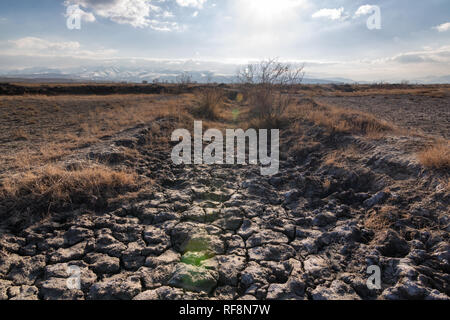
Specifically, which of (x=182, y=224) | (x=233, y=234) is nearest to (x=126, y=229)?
(x=182, y=224)

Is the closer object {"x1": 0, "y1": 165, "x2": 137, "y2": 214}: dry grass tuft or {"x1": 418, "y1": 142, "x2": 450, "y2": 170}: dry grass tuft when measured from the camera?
{"x1": 0, "y1": 165, "x2": 137, "y2": 214}: dry grass tuft

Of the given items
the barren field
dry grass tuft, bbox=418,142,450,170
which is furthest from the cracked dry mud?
dry grass tuft, bbox=418,142,450,170

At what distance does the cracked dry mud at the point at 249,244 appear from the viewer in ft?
6.97

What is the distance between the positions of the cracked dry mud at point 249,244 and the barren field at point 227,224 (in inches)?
0.5

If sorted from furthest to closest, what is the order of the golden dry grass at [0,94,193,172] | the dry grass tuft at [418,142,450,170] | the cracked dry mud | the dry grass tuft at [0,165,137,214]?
the golden dry grass at [0,94,193,172] → the dry grass tuft at [418,142,450,170] → the dry grass tuft at [0,165,137,214] → the cracked dry mud

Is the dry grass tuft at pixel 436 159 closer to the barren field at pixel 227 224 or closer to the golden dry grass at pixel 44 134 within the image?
the barren field at pixel 227 224

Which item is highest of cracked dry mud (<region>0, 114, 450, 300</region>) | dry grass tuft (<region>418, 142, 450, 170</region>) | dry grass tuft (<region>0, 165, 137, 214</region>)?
dry grass tuft (<region>418, 142, 450, 170</region>)

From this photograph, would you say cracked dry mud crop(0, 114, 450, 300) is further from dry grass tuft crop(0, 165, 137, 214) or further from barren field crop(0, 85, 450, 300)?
dry grass tuft crop(0, 165, 137, 214)

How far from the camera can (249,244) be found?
279 centimetres

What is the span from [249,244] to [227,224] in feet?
1.46

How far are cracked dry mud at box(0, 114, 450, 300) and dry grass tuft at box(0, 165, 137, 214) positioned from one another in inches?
9.5

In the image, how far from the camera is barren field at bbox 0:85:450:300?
2.17 metres

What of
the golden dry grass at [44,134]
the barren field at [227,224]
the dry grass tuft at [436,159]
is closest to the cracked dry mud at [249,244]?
the barren field at [227,224]

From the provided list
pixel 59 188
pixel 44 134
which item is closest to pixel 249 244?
pixel 59 188
